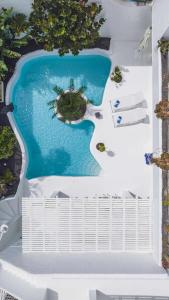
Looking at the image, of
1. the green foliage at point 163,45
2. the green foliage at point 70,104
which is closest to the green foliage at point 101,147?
the green foliage at point 70,104

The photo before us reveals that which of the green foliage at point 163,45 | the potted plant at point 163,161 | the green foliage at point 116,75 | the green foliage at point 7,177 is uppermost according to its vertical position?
the green foliage at point 163,45

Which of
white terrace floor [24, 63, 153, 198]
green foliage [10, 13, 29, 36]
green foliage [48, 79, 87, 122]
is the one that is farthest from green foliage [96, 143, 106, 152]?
green foliage [10, 13, 29, 36]

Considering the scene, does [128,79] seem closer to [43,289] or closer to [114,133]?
[114,133]

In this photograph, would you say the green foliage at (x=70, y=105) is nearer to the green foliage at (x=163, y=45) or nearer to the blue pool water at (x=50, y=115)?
the blue pool water at (x=50, y=115)

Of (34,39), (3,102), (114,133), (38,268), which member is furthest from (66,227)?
(34,39)

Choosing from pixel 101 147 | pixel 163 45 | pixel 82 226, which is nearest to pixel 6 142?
pixel 101 147
